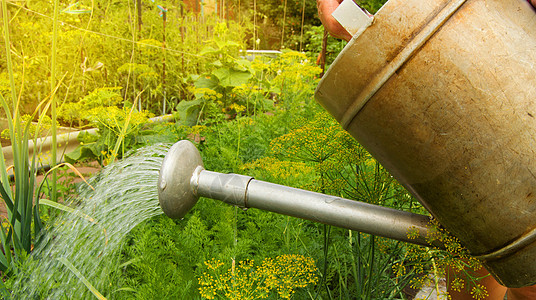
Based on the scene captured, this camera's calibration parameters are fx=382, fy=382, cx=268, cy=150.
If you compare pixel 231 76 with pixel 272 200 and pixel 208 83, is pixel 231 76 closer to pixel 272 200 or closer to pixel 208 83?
pixel 208 83

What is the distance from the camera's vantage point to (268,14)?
10.9m

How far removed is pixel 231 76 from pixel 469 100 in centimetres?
289

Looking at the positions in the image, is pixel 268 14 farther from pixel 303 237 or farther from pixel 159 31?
pixel 303 237

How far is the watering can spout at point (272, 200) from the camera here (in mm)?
763

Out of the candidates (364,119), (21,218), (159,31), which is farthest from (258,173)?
(159,31)

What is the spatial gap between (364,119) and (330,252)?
1.34m

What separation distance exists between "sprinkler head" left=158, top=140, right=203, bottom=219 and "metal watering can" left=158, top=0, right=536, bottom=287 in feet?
1.25

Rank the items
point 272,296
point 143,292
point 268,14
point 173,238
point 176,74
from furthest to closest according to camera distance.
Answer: point 268,14 → point 176,74 → point 173,238 → point 272,296 → point 143,292

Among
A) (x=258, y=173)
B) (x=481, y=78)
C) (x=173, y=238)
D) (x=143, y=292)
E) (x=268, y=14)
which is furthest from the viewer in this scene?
(x=268, y=14)

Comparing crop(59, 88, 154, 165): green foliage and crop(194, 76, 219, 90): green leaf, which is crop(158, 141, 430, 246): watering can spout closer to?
crop(59, 88, 154, 165): green foliage

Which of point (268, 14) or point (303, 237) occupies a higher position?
point (268, 14)

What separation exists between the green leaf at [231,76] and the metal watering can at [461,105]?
2.70 m

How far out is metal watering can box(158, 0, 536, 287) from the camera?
581 millimetres

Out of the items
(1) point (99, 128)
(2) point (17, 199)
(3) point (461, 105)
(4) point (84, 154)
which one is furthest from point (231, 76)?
(3) point (461, 105)
